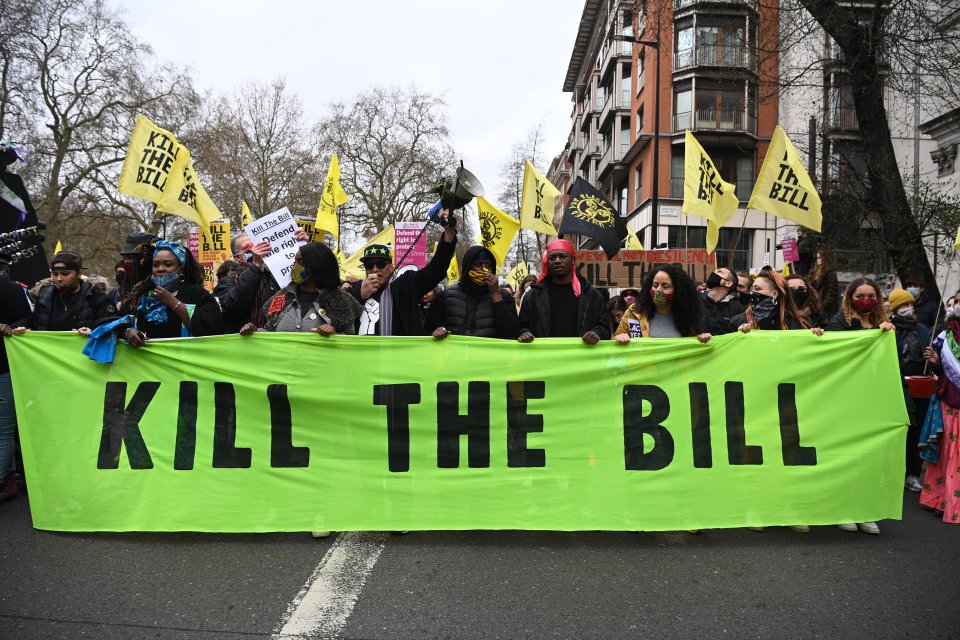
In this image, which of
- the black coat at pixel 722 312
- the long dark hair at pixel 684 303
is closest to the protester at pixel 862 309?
the black coat at pixel 722 312

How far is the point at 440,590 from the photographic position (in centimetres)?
330

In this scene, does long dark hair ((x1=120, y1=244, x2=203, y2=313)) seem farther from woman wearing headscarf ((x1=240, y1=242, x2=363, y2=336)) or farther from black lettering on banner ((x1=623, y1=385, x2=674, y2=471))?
black lettering on banner ((x1=623, y1=385, x2=674, y2=471))

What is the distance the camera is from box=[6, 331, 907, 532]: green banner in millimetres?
4062

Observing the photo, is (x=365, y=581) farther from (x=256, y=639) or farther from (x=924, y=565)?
(x=924, y=565)

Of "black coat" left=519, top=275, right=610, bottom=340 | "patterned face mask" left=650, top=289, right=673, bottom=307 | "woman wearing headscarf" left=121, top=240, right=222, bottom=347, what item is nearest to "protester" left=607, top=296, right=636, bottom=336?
"black coat" left=519, top=275, right=610, bottom=340

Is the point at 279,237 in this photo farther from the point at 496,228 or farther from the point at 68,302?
the point at 496,228

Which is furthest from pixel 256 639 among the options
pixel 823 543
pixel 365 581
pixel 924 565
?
pixel 924 565

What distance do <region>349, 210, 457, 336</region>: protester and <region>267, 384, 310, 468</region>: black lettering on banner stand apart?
2.60ft

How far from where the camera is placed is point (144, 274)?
4.59 m

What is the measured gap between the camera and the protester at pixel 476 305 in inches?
183

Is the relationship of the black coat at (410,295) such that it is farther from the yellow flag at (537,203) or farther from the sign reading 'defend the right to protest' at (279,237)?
the yellow flag at (537,203)

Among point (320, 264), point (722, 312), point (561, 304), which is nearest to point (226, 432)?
point (320, 264)

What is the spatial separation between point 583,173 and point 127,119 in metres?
34.5

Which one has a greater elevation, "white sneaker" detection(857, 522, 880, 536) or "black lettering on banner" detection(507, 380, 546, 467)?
"black lettering on banner" detection(507, 380, 546, 467)
